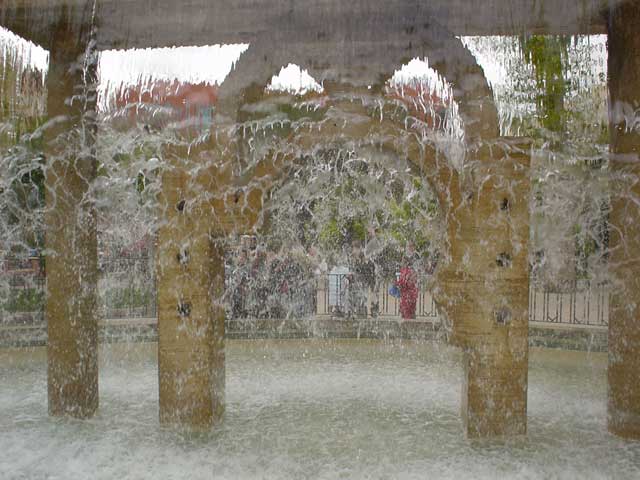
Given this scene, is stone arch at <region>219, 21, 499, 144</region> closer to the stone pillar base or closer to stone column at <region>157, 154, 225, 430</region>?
stone column at <region>157, 154, 225, 430</region>

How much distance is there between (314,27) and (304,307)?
19.7 ft

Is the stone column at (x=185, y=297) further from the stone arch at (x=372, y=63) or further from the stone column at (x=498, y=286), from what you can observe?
the stone column at (x=498, y=286)

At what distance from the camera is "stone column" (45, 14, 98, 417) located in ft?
17.2

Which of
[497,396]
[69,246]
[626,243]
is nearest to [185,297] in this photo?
[69,246]

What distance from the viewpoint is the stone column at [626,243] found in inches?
189

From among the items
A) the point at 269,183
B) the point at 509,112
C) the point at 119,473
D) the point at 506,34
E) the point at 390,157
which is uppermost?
the point at 506,34

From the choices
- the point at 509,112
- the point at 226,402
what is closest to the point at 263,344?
the point at 226,402

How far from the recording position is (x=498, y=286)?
4578 millimetres

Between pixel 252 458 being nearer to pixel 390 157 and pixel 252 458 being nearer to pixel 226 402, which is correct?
pixel 226 402

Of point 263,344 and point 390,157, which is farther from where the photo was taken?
point 263,344

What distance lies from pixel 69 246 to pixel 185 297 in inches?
51.5

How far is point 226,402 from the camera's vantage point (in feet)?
18.3

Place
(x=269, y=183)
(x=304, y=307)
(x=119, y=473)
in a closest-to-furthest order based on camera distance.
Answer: (x=119, y=473) < (x=269, y=183) < (x=304, y=307)

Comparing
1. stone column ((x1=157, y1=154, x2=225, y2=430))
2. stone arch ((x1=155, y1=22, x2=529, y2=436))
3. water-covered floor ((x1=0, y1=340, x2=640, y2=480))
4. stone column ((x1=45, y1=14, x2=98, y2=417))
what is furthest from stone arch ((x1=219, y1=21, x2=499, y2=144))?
water-covered floor ((x1=0, y1=340, x2=640, y2=480))
